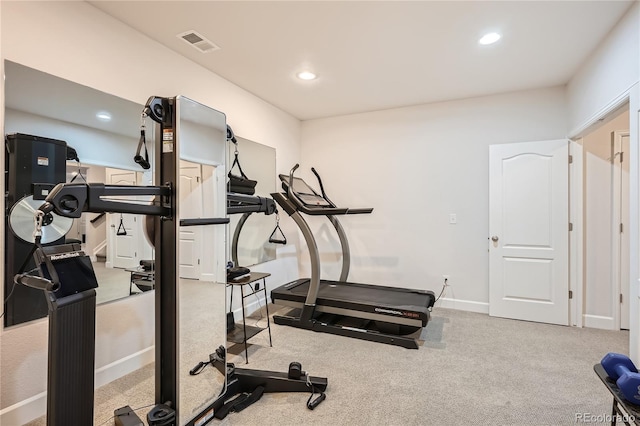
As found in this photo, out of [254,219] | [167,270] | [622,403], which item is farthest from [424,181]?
[167,270]

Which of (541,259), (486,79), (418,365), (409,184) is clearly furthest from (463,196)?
(418,365)

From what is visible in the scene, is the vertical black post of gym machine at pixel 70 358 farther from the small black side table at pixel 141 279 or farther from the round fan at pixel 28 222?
the small black side table at pixel 141 279

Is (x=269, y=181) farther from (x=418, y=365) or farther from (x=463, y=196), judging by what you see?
(x=418, y=365)

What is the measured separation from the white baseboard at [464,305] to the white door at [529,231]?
11 cm

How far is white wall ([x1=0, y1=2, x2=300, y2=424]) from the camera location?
1836 mm

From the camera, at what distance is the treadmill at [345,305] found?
3.04 meters

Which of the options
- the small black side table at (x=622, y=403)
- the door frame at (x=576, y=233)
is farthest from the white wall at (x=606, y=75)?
the small black side table at (x=622, y=403)

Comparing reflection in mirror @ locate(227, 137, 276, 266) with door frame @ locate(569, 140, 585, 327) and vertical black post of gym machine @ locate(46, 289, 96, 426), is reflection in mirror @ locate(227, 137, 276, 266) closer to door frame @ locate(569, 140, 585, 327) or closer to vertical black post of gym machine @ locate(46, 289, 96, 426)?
vertical black post of gym machine @ locate(46, 289, 96, 426)

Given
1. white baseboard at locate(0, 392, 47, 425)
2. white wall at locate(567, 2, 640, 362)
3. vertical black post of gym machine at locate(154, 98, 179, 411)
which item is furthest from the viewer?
white wall at locate(567, 2, 640, 362)

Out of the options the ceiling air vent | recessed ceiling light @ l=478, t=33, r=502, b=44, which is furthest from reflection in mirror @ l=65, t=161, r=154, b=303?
recessed ceiling light @ l=478, t=33, r=502, b=44

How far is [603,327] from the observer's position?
133 inches

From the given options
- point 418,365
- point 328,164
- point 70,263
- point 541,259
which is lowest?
point 418,365

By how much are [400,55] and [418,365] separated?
107 inches

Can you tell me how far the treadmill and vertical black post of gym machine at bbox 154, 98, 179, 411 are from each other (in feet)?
5.94
